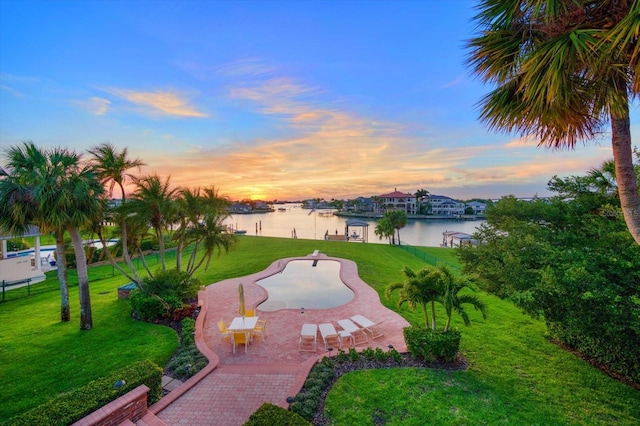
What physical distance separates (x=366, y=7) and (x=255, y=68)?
5035 mm

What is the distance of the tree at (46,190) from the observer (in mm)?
6906

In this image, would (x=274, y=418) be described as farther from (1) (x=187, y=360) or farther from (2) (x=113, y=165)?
(2) (x=113, y=165)

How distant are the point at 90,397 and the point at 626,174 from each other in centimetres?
776

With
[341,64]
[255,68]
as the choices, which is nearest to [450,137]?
[341,64]

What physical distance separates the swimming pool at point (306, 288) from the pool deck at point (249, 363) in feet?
1.95

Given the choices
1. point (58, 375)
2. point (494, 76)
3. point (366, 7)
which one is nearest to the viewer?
point (494, 76)

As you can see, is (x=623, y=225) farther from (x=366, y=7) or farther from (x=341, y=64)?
(x=341, y=64)

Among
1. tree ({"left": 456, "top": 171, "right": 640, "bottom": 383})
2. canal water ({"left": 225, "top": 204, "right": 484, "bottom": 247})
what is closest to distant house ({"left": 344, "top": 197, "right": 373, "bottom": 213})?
canal water ({"left": 225, "top": 204, "right": 484, "bottom": 247})

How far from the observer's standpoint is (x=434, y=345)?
19.5ft

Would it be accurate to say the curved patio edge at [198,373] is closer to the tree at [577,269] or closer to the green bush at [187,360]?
the green bush at [187,360]

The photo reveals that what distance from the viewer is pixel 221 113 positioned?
14609 mm

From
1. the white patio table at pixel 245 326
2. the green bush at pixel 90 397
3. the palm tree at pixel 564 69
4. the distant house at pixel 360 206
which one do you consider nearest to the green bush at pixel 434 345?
the palm tree at pixel 564 69

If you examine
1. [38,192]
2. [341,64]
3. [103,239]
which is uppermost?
[341,64]

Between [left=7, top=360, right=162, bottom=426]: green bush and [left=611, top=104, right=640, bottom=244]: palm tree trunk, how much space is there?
7.30 m
